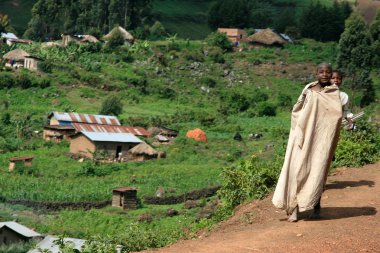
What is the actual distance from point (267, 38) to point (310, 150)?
41.5m

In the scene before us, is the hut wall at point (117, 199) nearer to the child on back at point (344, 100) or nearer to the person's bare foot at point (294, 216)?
the child on back at point (344, 100)

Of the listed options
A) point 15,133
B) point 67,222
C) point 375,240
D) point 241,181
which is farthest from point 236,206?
point 15,133

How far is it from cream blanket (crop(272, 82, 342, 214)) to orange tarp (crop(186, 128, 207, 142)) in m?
24.7

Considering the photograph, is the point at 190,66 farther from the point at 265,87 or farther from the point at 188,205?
the point at 188,205

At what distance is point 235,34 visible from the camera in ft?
168

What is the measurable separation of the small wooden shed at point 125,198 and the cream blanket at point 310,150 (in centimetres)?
1626

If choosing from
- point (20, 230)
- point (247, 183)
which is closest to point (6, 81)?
point (20, 230)

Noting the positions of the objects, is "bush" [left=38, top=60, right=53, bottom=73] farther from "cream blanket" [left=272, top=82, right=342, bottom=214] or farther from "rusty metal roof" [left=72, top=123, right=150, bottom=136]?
"cream blanket" [left=272, top=82, right=342, bottom=214]

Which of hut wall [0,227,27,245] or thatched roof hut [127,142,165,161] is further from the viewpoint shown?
thatched roof hut [127,142,165,161]

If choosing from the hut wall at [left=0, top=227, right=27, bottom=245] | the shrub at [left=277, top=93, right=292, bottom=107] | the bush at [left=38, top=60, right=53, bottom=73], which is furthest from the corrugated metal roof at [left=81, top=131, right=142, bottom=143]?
the hut wall at [left=0, top=227, right=27, bottom=245]

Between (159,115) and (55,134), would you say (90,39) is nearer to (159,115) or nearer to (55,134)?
(159,115)

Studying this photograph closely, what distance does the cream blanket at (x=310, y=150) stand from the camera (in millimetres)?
7211

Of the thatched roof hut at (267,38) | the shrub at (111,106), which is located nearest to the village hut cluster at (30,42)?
the shrub at (111,106)

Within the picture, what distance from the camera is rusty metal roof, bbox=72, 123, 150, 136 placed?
31653 millimetres
